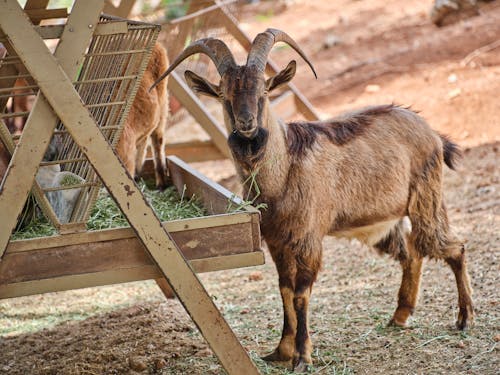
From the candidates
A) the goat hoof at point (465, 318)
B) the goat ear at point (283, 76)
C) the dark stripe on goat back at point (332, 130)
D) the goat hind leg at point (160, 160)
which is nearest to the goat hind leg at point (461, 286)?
the goat hoof at point (465, 318)

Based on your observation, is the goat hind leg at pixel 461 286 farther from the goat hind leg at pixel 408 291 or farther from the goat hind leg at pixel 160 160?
the goat hind leg at pixel 160 160

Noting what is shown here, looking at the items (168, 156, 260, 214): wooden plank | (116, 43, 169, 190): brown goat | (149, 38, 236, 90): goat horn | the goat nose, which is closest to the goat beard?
the goat nose

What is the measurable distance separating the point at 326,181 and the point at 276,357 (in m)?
1.29

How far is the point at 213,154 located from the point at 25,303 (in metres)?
3.21

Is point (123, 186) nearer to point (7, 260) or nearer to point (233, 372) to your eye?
point (7, 260)

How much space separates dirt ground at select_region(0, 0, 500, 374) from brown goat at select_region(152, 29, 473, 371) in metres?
0.38

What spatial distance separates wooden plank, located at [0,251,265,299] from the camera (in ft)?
14.2

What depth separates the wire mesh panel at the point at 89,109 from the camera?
4.35 metres

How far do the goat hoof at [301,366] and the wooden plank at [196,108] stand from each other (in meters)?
3.78

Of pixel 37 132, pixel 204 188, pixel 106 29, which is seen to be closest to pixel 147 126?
pixel 204 188

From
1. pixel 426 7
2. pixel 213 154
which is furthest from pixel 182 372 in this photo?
pixel 426 7

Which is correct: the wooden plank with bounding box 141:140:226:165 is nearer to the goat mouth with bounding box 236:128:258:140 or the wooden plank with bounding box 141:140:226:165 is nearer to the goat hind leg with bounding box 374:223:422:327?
the goat hind leg with bounding box 374:223:422:327

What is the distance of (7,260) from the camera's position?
14.1 ft

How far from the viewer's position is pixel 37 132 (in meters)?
4.17
